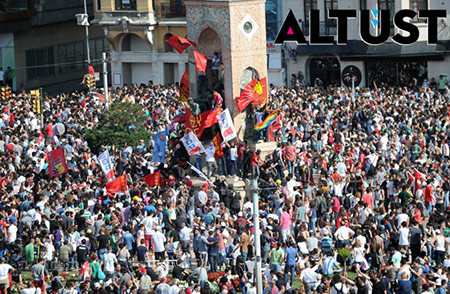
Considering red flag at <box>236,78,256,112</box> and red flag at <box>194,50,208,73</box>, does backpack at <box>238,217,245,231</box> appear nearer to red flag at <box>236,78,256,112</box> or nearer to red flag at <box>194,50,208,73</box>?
red flag at <box>236,78,256,112</box>

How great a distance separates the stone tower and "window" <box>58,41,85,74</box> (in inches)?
1415

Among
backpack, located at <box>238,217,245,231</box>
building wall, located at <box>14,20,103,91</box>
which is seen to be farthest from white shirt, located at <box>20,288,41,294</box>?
building wall, located at <box>14,20,103,91</box>

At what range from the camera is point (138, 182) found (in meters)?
40.2

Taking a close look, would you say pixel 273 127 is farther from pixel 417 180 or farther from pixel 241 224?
pixel 241 224

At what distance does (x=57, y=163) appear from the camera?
4072cm

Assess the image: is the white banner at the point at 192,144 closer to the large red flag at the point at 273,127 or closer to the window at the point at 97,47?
the large red flag at the point at 273,127

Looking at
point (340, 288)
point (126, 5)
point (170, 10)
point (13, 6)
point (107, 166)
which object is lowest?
point (340, 288)

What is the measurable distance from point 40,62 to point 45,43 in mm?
1215

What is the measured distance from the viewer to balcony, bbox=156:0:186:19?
69188 millimetres

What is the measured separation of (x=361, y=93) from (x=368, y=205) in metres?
18.9

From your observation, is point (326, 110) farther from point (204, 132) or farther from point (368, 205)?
point (368, 205)

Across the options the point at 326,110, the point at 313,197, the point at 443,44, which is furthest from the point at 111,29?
the point at 313,197

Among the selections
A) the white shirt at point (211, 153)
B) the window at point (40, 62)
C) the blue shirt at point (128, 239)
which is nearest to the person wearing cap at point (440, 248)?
the blue shirt at point (128, 239)

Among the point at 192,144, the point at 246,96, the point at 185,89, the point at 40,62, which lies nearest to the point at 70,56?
the point at 40,62
